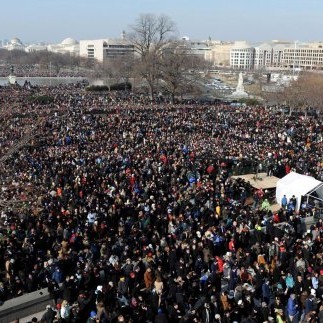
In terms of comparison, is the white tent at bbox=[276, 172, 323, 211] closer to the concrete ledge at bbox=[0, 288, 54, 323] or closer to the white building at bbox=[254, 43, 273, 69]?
the concrete ledge at bbox=[0, 288, 54, 323]

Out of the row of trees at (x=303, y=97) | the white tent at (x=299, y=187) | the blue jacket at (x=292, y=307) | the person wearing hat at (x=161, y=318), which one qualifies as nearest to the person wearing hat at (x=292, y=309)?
the blue jacket at (x=292, y=307)

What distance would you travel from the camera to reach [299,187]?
15.7 meters

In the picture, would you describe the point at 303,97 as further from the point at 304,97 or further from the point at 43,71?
the point at 43,71

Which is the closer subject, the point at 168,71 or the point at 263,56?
the point at 168,71

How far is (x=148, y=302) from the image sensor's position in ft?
30.1

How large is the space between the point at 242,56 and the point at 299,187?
146 meters

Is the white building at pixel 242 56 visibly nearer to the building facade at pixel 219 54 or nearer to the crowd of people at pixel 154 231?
the building facade at pixel 219 54

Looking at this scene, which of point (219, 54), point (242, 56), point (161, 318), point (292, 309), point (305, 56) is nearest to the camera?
point (161, 318)

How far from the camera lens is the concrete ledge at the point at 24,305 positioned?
9.26 meters

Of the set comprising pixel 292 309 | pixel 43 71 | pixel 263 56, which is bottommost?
pixel 292 309

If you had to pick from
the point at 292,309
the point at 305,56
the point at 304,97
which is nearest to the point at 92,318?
the point at 292,309

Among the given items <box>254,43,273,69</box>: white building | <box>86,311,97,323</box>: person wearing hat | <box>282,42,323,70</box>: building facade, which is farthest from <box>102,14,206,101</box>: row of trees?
<box>254,43,273,69</box>: white building

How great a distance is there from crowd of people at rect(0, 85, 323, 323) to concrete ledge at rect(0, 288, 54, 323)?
0.25m

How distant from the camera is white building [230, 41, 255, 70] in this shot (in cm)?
15438
